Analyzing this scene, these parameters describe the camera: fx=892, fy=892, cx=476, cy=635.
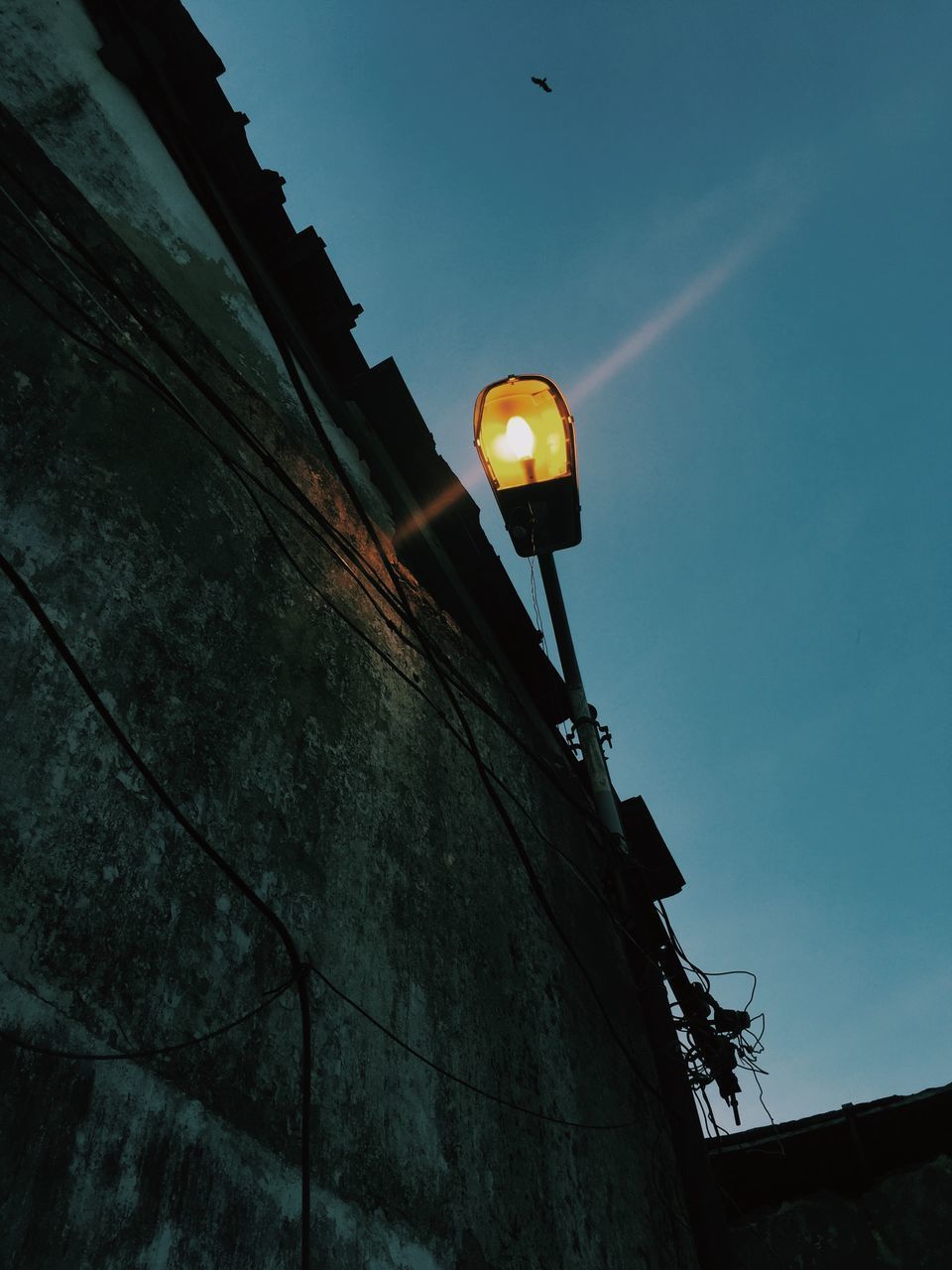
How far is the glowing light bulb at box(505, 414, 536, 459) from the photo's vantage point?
5.41m

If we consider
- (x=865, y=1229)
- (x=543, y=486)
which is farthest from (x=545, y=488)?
(x=865, y=1229)

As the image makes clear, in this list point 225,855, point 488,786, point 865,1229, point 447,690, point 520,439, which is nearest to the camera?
point 225,855

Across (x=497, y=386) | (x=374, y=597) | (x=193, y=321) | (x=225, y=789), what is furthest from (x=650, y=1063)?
(x=193, y=321)

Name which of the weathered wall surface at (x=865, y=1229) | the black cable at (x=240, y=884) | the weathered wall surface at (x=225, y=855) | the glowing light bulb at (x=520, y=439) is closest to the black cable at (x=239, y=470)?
the weathered wall surface at (x=225, y=855)

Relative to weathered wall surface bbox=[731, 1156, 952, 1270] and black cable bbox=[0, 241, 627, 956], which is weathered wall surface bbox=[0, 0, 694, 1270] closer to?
black cable bbox=[0, 241, 627, 956]

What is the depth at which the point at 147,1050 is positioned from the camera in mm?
2312

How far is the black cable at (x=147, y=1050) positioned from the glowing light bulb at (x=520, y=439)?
3.45m

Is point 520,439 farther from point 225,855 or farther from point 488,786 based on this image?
point 225,855

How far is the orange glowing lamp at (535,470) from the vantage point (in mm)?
5359

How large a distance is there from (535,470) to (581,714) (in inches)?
58.7

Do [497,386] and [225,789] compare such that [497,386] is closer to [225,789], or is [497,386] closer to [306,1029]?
[225,789]

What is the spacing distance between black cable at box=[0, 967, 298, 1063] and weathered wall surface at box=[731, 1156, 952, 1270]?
3.51 metres

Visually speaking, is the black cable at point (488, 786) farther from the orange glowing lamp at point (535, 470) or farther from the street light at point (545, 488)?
the orange glowing lamp at point (535, 470)

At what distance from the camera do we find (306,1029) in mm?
2797
